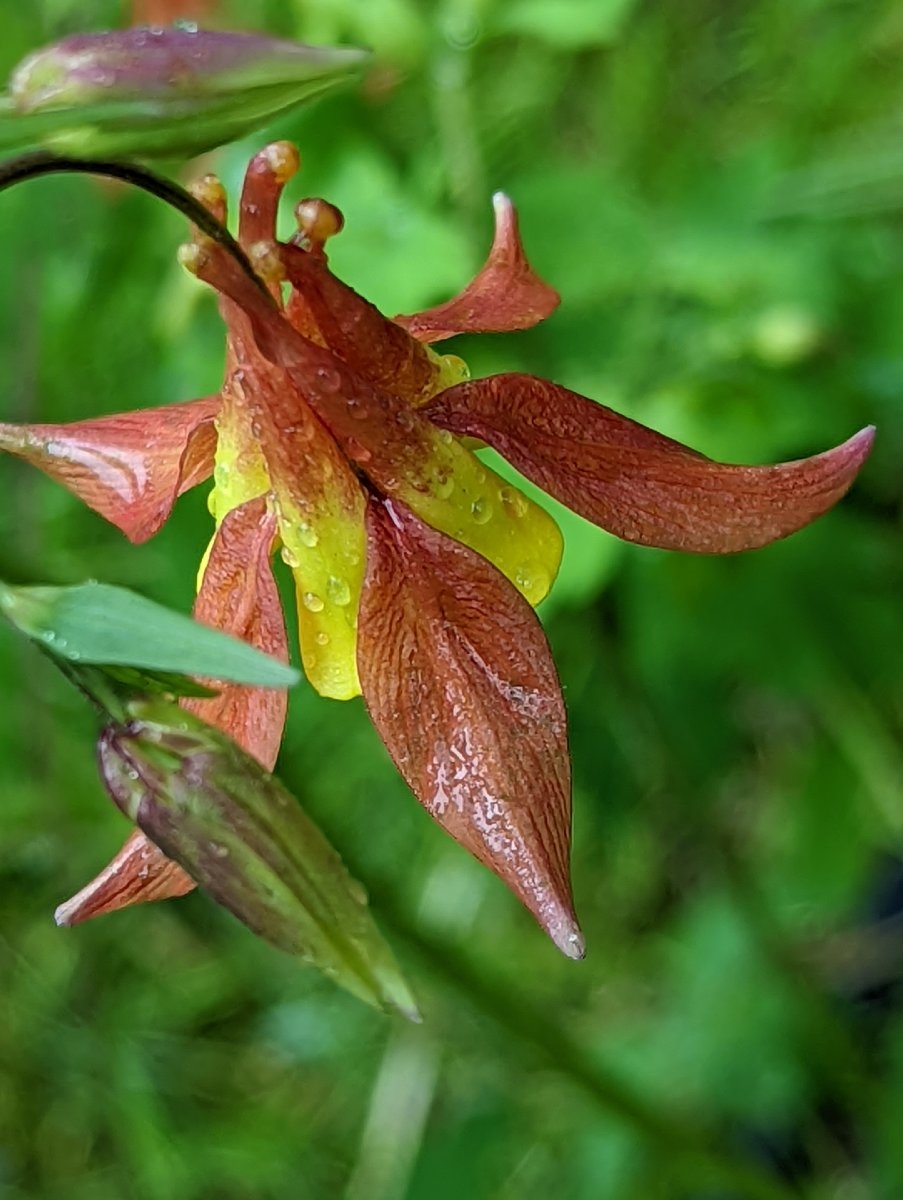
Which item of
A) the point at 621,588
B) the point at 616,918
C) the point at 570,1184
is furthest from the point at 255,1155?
the point at 621,588

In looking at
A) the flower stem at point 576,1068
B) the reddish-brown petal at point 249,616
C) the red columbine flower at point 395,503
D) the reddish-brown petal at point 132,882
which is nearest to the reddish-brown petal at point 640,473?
the red columbine flower at point 395,503

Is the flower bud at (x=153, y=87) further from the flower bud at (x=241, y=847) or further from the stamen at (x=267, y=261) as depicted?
the flower bud at (x=241, y=847)

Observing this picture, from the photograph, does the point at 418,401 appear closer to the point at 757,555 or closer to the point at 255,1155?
the point at 757,555

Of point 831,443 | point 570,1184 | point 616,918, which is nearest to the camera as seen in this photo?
point 831,443

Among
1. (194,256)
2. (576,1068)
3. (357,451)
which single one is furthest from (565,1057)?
(194,256)

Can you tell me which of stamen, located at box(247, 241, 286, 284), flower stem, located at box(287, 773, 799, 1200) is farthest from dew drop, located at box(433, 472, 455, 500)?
flower stem, located at box(287, 773, 799, 1200)

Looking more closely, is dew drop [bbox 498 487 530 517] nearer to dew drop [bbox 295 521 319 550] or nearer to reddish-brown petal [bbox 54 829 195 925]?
dew drop [bbox 295 521 319 550]
